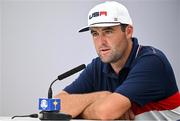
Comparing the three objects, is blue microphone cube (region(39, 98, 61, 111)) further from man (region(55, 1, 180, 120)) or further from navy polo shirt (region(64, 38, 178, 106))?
navy polo shirt (region(64, 38, 178, 106))

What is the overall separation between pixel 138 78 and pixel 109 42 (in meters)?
0.29

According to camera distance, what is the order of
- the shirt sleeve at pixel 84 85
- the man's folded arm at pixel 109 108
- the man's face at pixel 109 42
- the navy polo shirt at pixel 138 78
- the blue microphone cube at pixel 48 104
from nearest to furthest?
the blue microphone cube at pixel 48 104, the man's folded arm at pixel 109 108, the navy polo shirt at pixel 138 78, the man's face at pixel 109 42, the shirt sleeve at pixel 84 85

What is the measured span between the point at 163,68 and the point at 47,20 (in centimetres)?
228

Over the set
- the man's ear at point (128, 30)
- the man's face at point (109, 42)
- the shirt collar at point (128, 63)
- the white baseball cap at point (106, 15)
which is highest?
the white baseball cap at point (106, 15)

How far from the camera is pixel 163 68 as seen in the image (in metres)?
1.75

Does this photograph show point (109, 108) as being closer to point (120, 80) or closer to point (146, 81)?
point (146, 81)

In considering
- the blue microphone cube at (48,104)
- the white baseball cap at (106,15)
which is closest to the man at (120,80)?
the white baseball cap at (106,15)

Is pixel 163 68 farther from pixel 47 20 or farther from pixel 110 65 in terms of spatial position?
pixel 47 20

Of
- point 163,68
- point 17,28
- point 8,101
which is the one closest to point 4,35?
point 17,28

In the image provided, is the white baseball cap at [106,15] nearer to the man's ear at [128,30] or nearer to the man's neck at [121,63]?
the man's ear at [128,30]

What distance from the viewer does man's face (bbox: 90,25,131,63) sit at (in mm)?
1840

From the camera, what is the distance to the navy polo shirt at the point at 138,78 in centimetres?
166

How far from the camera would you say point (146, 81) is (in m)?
1.70

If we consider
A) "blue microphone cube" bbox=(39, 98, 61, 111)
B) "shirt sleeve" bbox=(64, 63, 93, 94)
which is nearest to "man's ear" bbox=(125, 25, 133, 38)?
"shirt sleeve" bbox=(64, 63, 93, 94)
